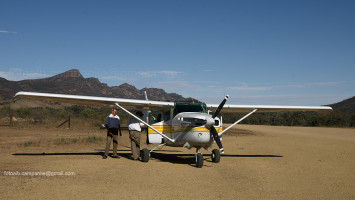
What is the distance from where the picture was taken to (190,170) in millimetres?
10156

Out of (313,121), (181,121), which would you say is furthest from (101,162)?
(313,121)

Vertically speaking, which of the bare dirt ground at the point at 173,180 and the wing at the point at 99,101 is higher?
the wing at the point at 99,101

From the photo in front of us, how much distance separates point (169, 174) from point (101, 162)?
313 centimetres

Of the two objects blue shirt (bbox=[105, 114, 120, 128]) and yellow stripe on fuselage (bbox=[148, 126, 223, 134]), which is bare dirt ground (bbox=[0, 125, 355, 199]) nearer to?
yellow stripe on fuselage (bbox=[148, 126, 223, 134])

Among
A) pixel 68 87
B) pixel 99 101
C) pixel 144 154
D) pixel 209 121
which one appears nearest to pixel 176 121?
pixel 209 121

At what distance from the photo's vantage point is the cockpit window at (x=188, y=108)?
11906mm

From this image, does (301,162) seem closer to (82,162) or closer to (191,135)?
(191,135)

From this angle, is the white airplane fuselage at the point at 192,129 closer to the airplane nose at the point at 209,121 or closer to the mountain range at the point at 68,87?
the airplane nose at the point at 209,121

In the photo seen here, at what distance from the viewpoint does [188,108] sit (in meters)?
11.9

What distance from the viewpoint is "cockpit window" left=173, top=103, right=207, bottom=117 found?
11.9 meters

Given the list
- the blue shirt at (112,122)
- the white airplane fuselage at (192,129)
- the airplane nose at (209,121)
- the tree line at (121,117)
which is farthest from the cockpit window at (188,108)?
the tree line at (121,117)

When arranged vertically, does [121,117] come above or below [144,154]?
above

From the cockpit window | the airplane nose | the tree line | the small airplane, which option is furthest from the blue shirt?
the tree line

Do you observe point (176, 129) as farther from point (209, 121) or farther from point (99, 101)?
point (99, 101)
